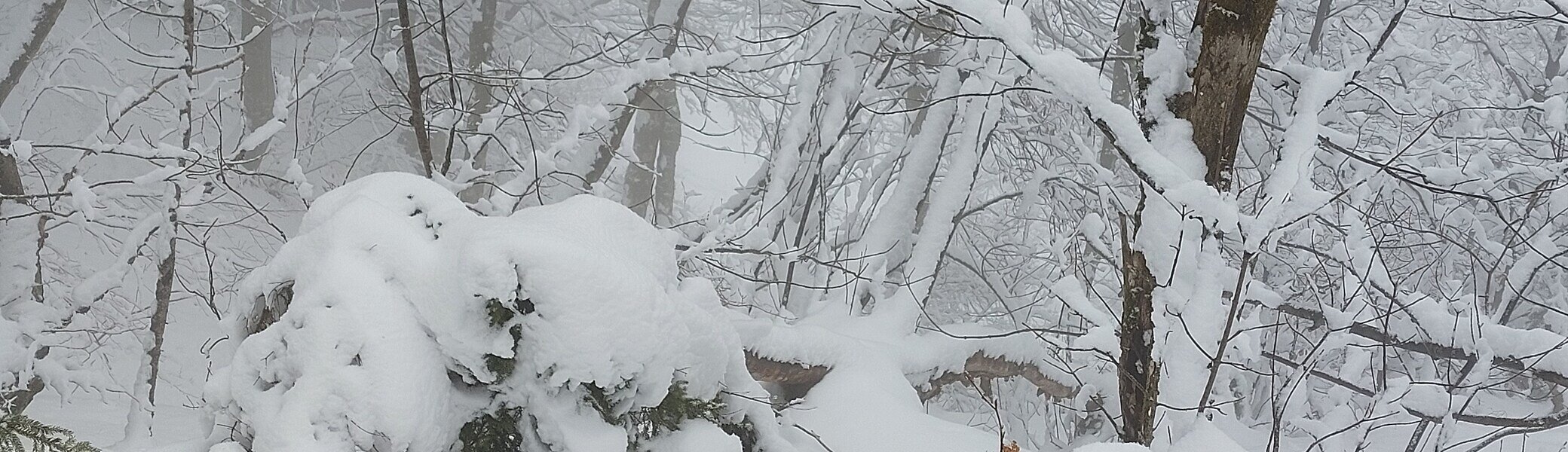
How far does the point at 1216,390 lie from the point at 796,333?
1.66 metres

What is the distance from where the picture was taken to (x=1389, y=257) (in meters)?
6.84

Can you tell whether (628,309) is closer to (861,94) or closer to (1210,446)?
(1210,446)

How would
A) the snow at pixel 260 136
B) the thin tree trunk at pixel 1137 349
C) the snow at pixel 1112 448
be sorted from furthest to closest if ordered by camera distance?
1. the snow at pixel 260 136
2. the thin tree trunk at pixel 1137 349
3. the snow at pixel 1112 448

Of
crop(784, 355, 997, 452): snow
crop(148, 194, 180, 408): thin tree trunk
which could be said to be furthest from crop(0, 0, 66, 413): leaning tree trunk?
crop(784, 355, 997, 452): snow

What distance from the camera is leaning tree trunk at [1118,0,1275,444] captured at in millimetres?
2223

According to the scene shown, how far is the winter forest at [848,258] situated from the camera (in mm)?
1779

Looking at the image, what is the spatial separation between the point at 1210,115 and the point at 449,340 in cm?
177

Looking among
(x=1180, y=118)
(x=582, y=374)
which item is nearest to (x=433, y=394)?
(x=582, y=374)

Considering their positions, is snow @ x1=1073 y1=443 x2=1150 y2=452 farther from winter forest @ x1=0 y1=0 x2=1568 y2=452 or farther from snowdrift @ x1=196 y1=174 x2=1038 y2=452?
snowdrift @ x1=196 y1=174 x2=1038 y2=452

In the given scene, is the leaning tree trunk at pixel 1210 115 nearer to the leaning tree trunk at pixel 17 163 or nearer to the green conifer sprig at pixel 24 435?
the green conifer sprig at pixel 24 435

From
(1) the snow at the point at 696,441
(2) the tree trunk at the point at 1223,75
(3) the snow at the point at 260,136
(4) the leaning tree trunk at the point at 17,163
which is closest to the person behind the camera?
(1) the snow at the point at 696,441

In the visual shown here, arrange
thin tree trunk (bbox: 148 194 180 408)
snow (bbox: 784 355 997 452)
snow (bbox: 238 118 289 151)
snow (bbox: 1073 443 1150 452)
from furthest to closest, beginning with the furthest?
thin tree trunk (bbox: 148 194 180 408), snow (bbox: 238 118 289 151), snow (bbox: 784 355 997 452), snow (bbox: 1073 443 1150 452)

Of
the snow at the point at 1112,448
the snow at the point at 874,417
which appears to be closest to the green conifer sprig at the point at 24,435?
the snow at the point at 874,417

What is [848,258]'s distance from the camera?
4.54 metres
